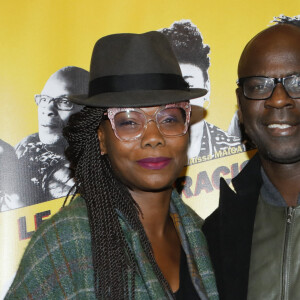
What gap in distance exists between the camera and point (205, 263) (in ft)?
7.34


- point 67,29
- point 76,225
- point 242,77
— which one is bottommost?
point 76,225

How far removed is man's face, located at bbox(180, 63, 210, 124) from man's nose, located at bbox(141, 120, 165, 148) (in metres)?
1.03

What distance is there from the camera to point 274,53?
6.98ft

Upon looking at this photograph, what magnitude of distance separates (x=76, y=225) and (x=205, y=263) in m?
0.53

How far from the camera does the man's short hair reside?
3086 millimetres

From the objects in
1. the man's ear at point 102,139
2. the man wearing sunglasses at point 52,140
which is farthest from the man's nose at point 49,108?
the man's ear at point 102,139

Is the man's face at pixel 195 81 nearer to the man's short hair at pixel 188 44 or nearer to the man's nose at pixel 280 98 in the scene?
the man's short hair at pixel 188 44

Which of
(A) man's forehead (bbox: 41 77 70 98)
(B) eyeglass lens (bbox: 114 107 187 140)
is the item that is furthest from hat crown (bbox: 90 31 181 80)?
(A) man's forehead (bbox: 41 77 70 98)

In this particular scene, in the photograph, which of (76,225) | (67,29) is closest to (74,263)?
(76,225)

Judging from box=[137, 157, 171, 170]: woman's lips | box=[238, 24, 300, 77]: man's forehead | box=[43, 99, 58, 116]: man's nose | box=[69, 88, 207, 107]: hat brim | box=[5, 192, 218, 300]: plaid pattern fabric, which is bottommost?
box=[5, 192, 218, 300]: plaid pattern fabric

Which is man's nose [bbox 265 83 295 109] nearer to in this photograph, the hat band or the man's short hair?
the hat band

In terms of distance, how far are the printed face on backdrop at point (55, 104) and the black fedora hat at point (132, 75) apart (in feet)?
2.69

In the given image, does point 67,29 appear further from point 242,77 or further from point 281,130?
point 281,130

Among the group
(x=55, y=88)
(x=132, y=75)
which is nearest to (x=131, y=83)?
(x=132, y=75)
